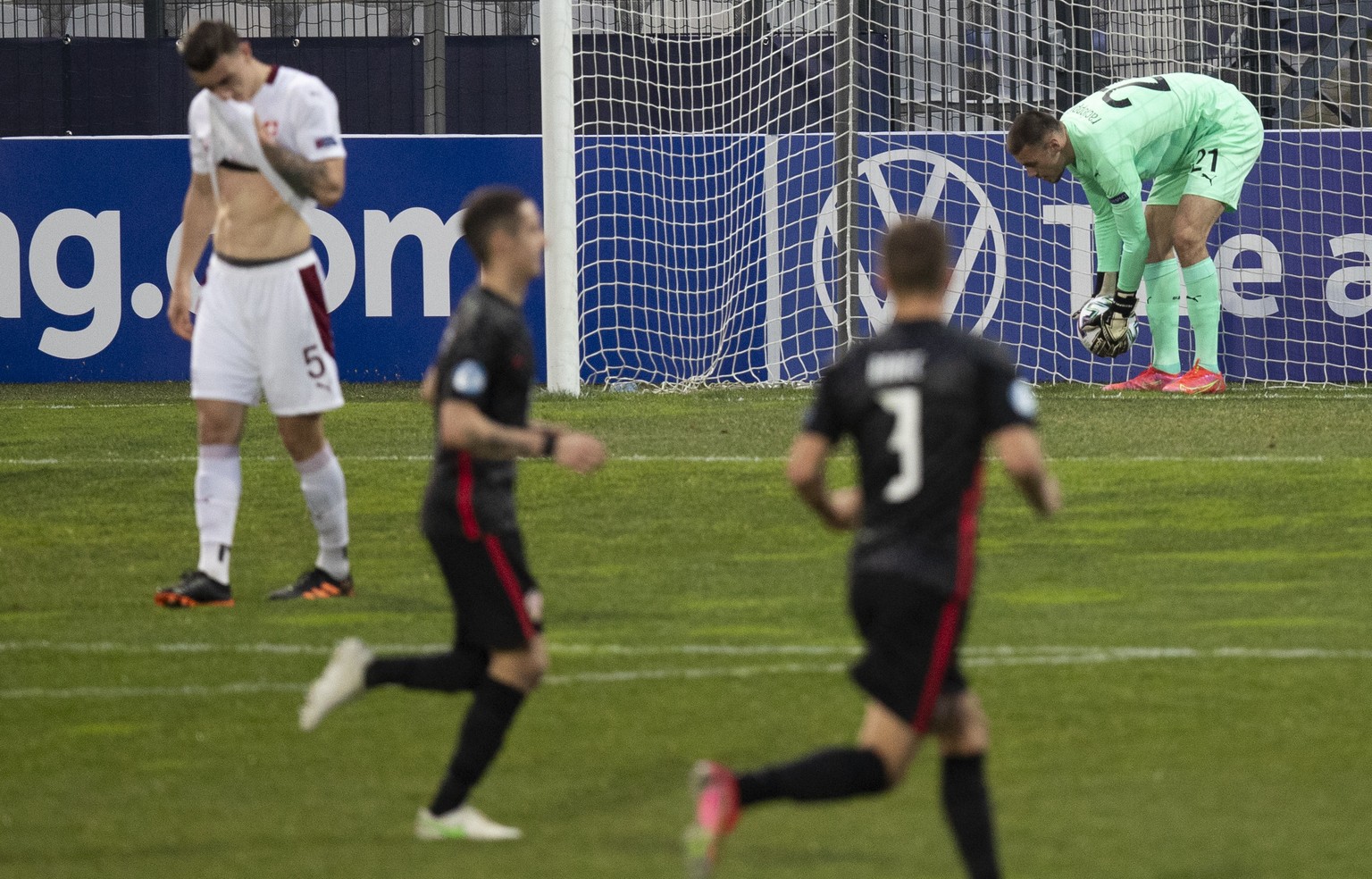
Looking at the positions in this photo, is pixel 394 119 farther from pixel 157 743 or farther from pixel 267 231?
pixel 157 743

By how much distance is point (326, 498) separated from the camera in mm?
7012

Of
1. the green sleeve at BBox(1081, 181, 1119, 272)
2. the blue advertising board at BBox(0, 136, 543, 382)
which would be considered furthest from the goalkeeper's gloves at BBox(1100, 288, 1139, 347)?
the blue advertising board at BBox(0, 136, 543, 382)

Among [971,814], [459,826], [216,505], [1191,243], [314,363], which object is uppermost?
[1191,243]

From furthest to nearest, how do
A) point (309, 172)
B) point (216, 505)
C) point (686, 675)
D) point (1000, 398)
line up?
point (216, 505) → point (309, 172) → point (686, 675) → point (1000, 398)

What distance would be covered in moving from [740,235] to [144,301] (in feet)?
13.7

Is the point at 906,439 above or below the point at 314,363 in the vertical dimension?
below

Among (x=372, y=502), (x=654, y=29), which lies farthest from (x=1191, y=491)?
(x=654, y=29)

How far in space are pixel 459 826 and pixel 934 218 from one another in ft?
34.0

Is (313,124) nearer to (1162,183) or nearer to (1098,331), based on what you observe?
(1098,331)

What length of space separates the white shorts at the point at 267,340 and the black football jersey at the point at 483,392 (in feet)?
8.45

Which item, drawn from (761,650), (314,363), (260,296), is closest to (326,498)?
(314,363)

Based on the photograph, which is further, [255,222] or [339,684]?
[255,222]

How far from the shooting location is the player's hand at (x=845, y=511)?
3785 mm

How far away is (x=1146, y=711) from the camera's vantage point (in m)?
5.37
